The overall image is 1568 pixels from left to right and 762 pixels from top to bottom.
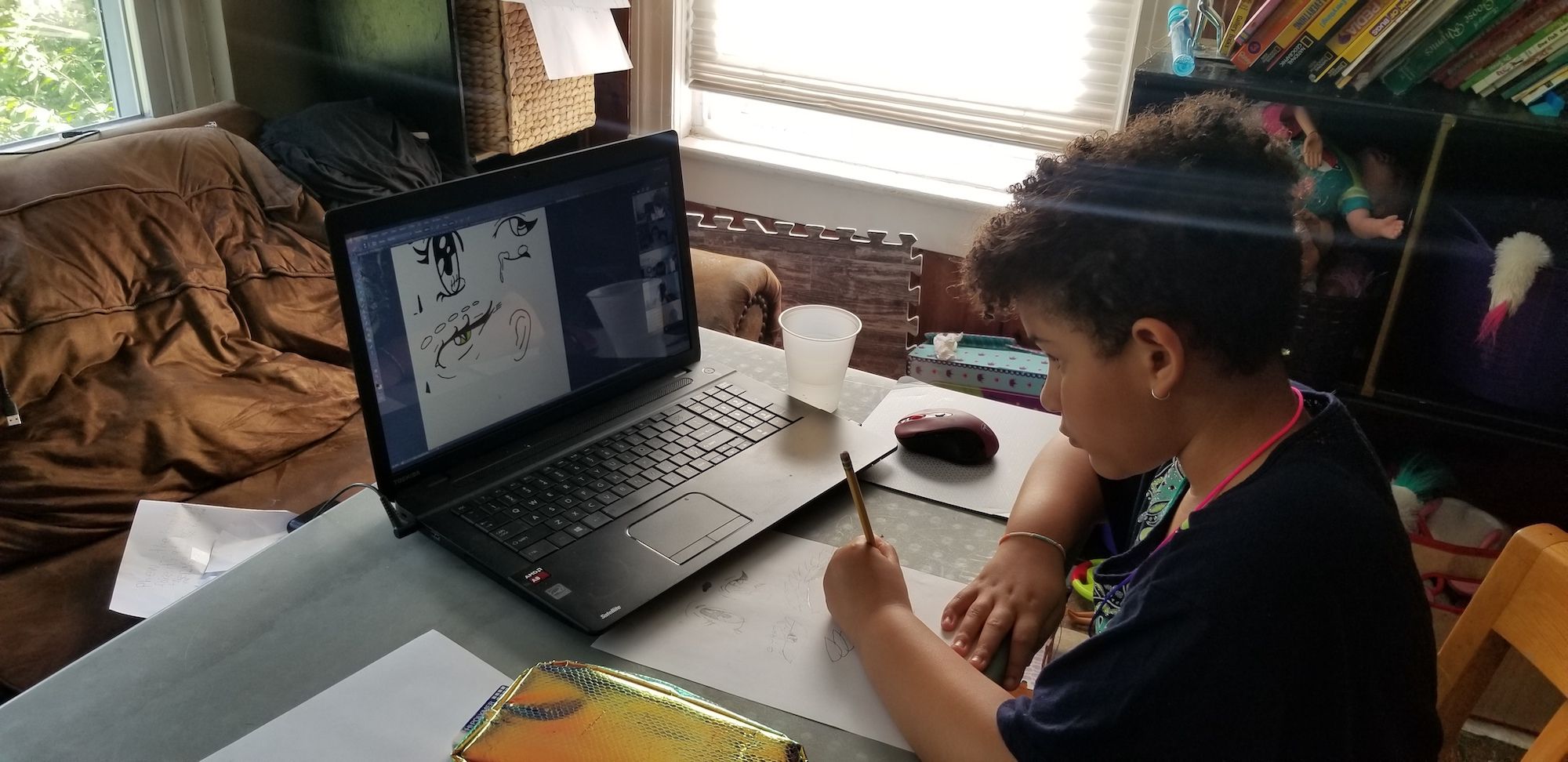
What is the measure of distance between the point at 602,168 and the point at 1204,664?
2.28ft

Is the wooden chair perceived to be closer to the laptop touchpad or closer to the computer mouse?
the computer mouse

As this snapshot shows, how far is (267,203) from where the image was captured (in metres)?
1.95

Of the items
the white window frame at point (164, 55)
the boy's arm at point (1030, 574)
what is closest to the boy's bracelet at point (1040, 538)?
the boy's arm at point (1030, 574)

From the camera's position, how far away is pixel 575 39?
2248 mm

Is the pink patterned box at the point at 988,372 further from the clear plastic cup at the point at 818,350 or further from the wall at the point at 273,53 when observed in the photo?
the wall at the point at 273,53

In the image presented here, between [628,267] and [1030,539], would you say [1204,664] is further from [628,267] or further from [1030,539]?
[628,267]

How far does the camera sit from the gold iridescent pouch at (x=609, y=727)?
0.66 meters

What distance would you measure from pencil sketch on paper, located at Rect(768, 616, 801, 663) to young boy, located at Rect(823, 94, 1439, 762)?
0.04 metres

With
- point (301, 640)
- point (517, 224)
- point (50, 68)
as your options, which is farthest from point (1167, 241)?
point (50, 68)

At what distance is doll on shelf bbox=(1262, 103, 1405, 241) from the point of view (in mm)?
1681

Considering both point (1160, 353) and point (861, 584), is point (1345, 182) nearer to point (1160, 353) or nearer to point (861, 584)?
point (1160, 353)

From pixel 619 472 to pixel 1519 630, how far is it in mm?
753

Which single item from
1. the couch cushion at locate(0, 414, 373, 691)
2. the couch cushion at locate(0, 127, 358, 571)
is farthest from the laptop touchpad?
the couch cushion at locate(0, 127, 358, 571)

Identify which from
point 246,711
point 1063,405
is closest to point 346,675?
point 246,711
